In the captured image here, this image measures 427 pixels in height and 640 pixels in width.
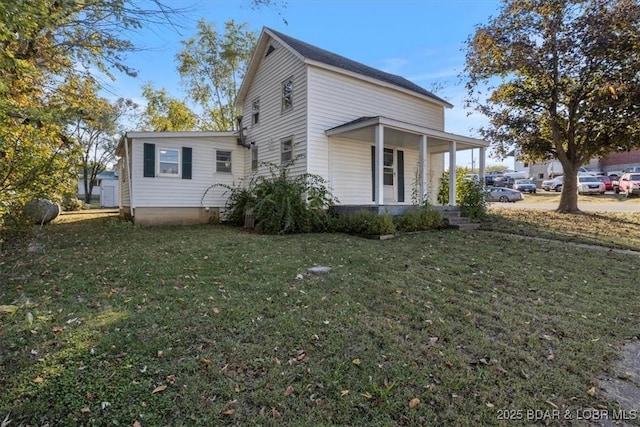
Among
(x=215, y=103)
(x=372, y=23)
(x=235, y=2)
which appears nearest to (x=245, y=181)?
(x=372, y=23)

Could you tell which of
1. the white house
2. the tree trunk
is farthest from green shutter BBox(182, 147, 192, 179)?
the tree trunk

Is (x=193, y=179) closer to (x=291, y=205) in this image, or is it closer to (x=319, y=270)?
(x=291, y=205)

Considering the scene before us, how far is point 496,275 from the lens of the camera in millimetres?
5629

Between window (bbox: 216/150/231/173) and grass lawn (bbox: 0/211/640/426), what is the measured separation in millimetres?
7870

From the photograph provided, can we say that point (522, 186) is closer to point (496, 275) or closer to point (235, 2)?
point (496, 275)

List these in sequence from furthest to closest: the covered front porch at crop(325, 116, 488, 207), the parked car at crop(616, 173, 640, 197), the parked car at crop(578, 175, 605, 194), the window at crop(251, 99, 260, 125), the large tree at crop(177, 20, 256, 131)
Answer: the parked car at crop(578, 175, 605, 194), the parked car at crop(616, 173, 640, 197), the large tree at crop(177, 20, 256, 131), the window at crop(251, 99, 260, 125), the covered front porch at crop(325, 116, 488, 207)

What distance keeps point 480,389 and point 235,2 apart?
18.6 ft

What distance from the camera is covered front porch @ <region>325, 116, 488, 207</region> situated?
34.0ft

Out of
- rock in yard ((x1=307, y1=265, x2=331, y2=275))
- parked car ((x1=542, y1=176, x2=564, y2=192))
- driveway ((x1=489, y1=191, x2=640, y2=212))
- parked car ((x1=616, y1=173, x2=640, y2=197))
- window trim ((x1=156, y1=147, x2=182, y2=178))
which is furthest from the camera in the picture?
parked car ((x1=542, y1=176, x2=564, y2=192))

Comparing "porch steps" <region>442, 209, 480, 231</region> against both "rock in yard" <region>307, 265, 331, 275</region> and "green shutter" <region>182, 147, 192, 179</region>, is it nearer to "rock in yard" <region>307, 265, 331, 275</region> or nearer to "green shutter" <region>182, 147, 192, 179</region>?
"rock in yard" <region>307, 265, 331, 275</region>

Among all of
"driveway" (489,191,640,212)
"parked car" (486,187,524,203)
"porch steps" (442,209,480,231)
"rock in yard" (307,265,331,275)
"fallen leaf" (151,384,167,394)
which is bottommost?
"fallen leaf" (151,384,167,394)

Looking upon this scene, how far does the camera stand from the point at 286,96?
12352 millimetres

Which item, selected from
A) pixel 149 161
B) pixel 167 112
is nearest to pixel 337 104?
pixel 149 161

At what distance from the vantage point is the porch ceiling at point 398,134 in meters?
10.1
